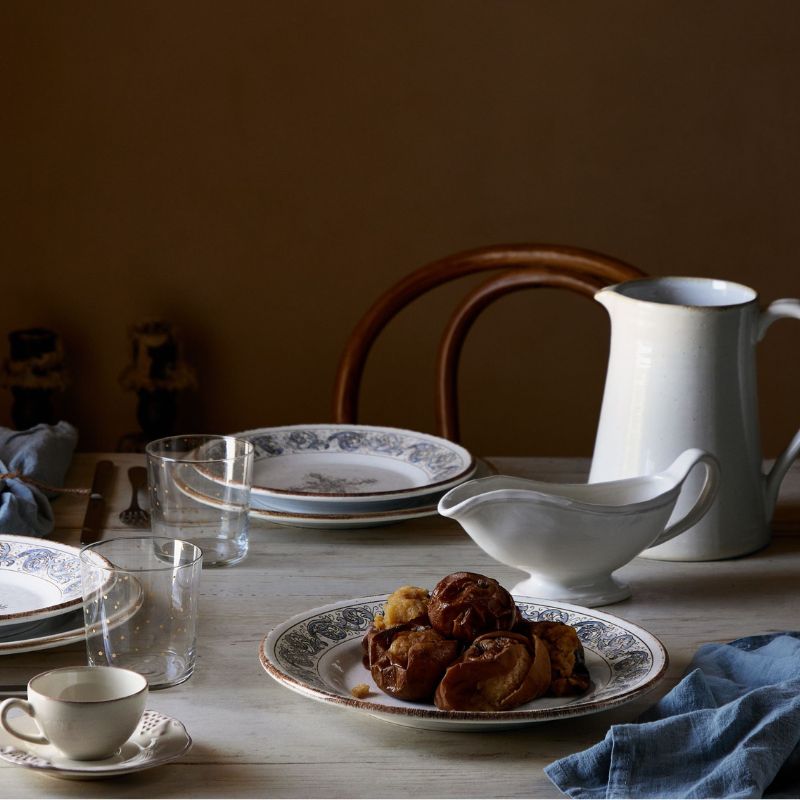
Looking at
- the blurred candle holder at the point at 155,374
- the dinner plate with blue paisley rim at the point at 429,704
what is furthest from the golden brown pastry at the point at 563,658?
the blurred candle holder at the point at 155,374

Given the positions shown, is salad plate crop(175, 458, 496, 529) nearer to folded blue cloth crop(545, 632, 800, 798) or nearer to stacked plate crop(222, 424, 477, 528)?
stacked plate crop(222, 424, 477, 528)

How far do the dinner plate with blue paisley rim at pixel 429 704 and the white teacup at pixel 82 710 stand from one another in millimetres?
108

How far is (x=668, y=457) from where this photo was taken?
1.07 metres

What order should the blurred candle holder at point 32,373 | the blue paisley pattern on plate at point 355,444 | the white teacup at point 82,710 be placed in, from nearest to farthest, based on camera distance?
the white teacup at point 82,710, the blue paisley pattern on plate at point 355,444, the blurred candle holder at point 32,373

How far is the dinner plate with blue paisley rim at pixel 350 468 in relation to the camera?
45.6 inches

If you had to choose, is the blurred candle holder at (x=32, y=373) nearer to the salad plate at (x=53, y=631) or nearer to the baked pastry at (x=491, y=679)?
the salad plate at (x=53, y=631)

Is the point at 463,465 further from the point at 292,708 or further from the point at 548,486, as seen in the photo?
the point at 292,708

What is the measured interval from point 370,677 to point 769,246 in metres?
2.62

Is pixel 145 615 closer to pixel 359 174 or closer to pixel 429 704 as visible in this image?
pixel 429 704

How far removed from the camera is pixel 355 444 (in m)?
1.39

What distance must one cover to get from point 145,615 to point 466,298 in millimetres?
1022

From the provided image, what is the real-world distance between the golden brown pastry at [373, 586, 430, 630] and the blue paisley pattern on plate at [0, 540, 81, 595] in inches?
10.7

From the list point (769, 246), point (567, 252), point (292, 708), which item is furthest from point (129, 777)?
point (769, 246)

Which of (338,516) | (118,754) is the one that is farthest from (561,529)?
(118,754)
